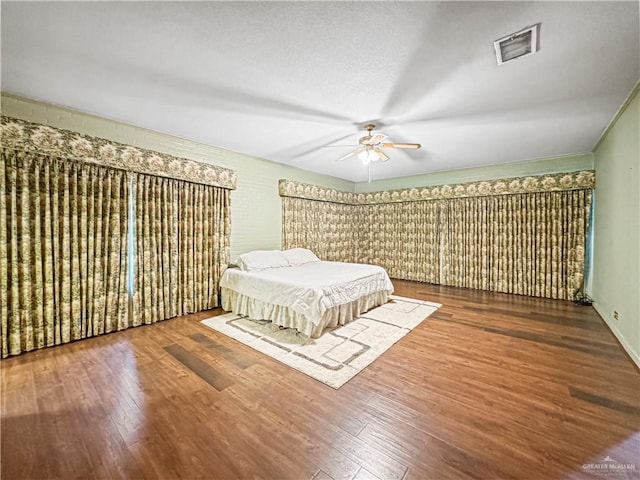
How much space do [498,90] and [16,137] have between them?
453cm

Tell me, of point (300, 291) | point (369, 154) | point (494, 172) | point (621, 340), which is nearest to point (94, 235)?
point (300, 291)

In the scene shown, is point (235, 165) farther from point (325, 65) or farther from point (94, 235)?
point (325, 65)

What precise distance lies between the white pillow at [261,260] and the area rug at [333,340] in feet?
2.50

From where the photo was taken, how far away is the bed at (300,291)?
2.98 metres

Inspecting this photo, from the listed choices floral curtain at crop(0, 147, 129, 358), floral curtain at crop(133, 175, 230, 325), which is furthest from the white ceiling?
floral curtain at crop(133, 175, 230, 325)

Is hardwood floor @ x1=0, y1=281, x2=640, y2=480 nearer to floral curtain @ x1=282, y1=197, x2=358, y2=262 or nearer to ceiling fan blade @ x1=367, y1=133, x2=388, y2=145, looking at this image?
ceiling fan blade @ x1=367, y1=133, x2=388, y2=145

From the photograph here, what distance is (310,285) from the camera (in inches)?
119

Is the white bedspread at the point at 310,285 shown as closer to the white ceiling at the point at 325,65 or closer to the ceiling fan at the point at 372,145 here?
the ceiling fan at the point at 372,145

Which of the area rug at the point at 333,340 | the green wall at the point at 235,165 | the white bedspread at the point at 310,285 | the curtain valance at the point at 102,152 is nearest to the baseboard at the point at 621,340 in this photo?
the area rug at the point at 333,340

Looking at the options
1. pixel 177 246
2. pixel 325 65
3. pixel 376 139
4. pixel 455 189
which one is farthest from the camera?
pixel 455 189

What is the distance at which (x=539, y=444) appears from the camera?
1.48 meters

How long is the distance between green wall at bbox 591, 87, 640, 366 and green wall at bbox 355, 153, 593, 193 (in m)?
0.51

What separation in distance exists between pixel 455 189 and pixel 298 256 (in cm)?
359

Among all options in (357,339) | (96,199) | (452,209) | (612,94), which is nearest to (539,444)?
(357,339)
